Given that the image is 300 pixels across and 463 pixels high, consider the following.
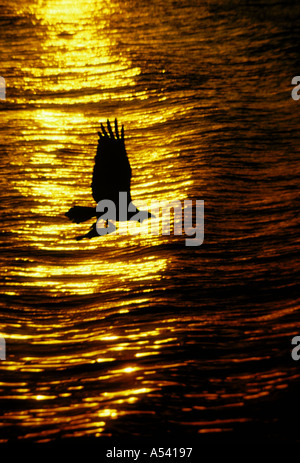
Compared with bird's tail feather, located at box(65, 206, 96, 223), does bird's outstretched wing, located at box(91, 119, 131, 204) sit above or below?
above

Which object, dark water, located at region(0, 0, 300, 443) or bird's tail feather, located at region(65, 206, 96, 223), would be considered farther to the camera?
bird's tail feather, located at region(65, 206, 96, 223)

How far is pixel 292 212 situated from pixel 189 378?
1.45 ft

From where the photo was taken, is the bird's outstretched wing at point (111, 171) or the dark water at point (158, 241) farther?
the bird's outstretched wing at point (111, 171)

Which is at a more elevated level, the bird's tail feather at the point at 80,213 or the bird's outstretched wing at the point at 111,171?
the bird's outstretched wing at the point at 111,171

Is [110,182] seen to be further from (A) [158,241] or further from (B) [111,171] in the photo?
(A) [158,241]

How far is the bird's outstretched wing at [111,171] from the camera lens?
37.9 inches

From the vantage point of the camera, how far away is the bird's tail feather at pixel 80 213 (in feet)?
3.03

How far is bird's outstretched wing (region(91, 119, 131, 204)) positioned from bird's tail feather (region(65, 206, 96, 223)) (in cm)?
3

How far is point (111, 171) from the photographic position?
989 millimetres

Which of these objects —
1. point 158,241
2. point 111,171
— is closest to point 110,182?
point 111,171

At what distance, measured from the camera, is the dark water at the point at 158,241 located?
62 cm

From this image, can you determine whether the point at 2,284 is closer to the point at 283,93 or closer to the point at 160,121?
the point at 160,121

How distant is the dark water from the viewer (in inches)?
24.4

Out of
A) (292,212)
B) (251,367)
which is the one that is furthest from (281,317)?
(292,212)
